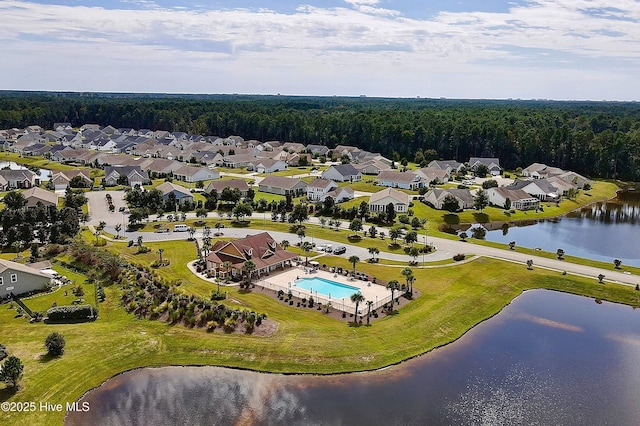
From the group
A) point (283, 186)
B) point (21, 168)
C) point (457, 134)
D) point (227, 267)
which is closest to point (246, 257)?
point (227, 267)

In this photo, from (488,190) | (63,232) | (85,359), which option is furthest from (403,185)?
(85,359)

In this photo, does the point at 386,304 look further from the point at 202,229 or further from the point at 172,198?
the point at 172,198

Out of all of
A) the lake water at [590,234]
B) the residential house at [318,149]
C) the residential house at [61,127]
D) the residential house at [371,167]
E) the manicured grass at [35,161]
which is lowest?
the lake water at [590,234]

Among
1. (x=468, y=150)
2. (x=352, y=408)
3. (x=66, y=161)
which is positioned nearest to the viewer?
(x=352, y=408)

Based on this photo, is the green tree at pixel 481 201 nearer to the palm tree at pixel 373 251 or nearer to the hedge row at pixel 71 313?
the palm tree at pixel 373 251

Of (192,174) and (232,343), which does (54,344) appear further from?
(192,174)

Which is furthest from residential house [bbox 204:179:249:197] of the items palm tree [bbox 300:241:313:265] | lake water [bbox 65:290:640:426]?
lake water [bbox 65:290:640:426]

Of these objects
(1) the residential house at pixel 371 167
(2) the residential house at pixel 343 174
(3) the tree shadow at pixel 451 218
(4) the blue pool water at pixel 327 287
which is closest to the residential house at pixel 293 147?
(1) the residential house at pixel 371 167
